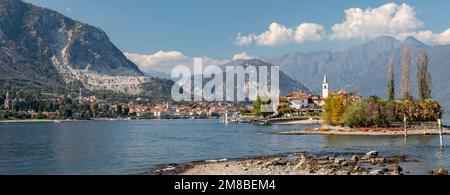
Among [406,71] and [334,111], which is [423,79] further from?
[334,111]

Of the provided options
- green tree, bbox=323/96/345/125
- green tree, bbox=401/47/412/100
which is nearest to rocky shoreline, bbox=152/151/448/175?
green tree, bbox=323/96/345/125

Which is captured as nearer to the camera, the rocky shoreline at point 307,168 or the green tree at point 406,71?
the rocky shoreline at point 307,168

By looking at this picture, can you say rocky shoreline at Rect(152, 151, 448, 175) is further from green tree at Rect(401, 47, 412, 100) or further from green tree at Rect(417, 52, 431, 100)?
green tree at Rect(417, 52, 431, 100)

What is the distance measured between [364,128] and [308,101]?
108 m

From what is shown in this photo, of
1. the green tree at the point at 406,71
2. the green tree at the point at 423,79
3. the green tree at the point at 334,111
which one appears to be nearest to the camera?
the green tree at the point at 334,111

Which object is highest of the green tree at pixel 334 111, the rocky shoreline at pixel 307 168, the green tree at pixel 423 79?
the green tree at pixel 423 79

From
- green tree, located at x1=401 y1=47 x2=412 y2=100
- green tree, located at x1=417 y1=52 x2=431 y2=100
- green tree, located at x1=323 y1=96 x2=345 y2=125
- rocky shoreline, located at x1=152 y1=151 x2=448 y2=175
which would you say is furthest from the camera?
green tree, located at x1=401 y1=47 x2=412 y2=100

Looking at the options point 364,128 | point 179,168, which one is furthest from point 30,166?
point 364,128

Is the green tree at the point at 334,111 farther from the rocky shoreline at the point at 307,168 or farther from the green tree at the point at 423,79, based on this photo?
the rocky shoreline at the point at 307,168

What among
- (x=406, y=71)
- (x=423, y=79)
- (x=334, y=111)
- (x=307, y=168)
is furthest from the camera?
(x=406, y=71)

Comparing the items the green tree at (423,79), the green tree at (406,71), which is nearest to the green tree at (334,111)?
the green tree at (406,71)

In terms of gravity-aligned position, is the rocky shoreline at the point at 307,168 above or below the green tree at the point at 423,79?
below

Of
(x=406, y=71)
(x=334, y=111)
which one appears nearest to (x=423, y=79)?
(x=406, y=71)
